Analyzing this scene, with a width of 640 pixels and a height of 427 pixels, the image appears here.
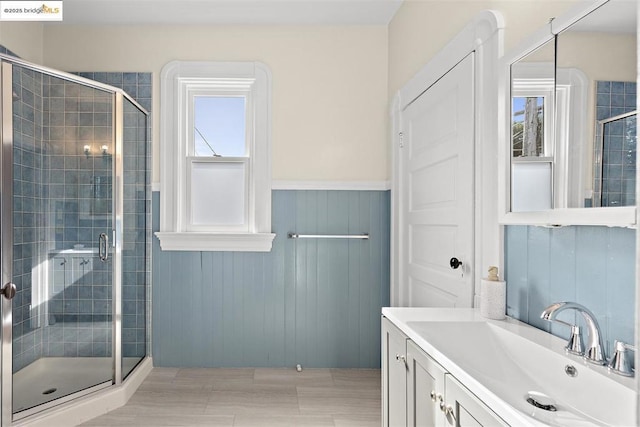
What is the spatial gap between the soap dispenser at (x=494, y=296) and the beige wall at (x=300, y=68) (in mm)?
1646

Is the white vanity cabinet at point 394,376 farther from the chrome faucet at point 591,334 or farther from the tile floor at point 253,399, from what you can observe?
the tile floor at point 253,399

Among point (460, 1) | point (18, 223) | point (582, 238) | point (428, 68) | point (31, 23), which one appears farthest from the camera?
point (31, 23)

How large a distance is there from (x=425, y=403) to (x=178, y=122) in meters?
2.53

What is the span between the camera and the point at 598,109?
1.07 metres

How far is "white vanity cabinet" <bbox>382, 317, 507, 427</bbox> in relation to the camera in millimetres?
1025

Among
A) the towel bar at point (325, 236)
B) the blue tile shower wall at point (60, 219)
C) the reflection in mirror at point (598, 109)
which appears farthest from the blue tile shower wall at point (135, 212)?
the reflection in mirror at point (598, 109)

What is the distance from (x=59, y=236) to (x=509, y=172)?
223cm

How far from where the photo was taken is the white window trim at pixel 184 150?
302 centimetres

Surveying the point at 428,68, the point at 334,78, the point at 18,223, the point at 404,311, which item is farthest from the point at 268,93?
the point at 404,311

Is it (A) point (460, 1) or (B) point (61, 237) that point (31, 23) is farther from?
(A) point (460, 1)

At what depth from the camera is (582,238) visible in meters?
1.22

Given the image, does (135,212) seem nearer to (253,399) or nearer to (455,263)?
(253,399)

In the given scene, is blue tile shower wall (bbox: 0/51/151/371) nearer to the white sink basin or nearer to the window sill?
the window sill

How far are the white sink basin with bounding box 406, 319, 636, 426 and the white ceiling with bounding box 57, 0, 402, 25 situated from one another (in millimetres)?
2240
